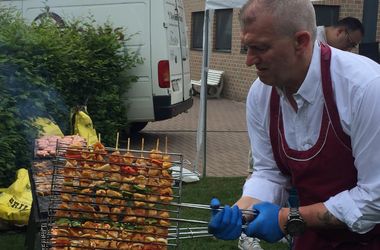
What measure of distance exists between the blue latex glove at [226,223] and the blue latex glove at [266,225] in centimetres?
5

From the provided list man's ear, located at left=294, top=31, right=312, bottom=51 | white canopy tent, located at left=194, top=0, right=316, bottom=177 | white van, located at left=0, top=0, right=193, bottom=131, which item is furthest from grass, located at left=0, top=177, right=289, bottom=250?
man's ear, located at left=294, top=31, right=312, bottom=51

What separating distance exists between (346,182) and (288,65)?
0.43 metres

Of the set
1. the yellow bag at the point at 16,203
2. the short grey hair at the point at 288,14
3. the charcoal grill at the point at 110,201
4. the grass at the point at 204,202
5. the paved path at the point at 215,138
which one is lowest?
the paved path at the point at 215,138

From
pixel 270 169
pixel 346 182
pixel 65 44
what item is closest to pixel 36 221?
pixel 270 169

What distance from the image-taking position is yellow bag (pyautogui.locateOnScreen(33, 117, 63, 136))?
6.11m

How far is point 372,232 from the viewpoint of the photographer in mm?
2250

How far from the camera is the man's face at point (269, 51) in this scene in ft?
6.78

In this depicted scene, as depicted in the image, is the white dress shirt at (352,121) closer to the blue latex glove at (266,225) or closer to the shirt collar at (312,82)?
the shirt collar at (312,82)

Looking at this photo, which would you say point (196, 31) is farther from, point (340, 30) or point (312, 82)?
point (312, 82)

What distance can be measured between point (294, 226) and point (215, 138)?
28.9 ft

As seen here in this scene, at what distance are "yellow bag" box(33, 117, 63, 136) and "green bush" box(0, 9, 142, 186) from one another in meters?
0.08

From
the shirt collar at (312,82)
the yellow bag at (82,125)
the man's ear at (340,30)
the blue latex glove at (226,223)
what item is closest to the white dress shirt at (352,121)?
the shirt collar at (312,82)

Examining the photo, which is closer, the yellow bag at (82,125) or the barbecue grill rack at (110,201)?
the barbecue grill rack at (110,201)

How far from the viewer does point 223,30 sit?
55.7 ft
